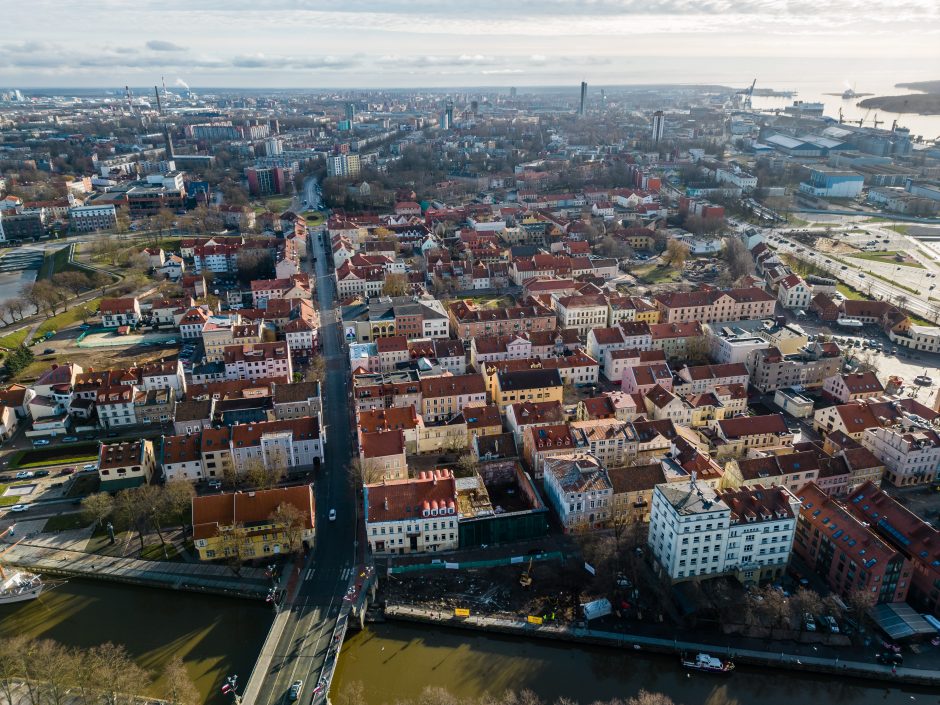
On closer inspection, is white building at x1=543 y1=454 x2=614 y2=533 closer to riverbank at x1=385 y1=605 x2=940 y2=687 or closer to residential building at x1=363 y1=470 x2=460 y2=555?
residential building at x1=363 y1=470 x2=460 y2=555

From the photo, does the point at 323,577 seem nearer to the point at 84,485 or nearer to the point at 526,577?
the point at 526,577

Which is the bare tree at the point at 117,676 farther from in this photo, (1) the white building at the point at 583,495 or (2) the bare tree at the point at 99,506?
(1) the white building at the point at 583,495

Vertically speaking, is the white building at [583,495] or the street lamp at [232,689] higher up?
the white building at [583,495]

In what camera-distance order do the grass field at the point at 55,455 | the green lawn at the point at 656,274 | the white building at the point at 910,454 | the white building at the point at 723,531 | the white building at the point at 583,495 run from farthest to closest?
the green lawn at the point at 656,274, the grass field at the point at 55,455, the white building at the point at 910,454, the white building at the point at 583,495, the white building at the point at 723,531

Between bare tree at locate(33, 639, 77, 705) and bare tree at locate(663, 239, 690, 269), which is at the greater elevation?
bare tree at locate(663, 239, 690, 269)

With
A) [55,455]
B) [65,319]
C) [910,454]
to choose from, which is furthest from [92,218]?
[910,454]

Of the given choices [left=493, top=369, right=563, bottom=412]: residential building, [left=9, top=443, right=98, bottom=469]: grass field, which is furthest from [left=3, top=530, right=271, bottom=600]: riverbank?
[left=493, top=369, right=563, bottom=412]: residential building

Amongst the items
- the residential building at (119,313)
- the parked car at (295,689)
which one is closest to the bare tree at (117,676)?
the parked car at (295,689)
